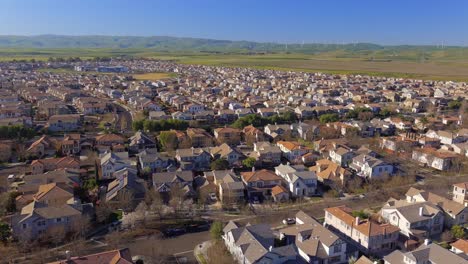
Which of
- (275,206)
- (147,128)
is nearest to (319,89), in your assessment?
(147,128)

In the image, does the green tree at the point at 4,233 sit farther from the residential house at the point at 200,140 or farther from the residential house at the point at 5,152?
the residential house at the point at 200,140

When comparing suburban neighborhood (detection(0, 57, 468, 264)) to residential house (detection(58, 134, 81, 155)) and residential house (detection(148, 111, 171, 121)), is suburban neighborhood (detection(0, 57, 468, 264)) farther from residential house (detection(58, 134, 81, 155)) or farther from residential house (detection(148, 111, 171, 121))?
residential house (detection(148, 111, 171, 121))

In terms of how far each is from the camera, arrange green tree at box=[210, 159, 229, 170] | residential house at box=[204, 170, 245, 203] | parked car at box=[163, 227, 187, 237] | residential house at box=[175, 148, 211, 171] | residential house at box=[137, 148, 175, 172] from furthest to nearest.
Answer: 1. residential house at box=[175, 148, 211, 171]
2. residential house at box=[137, 148, 175, 172]
3. green tree at box=[210, 159, 229, 170]
4. residential house at box=[204, 170, 245, 203]
5. parked car at box=[163, 227, 187, 237]

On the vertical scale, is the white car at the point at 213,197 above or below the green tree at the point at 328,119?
below

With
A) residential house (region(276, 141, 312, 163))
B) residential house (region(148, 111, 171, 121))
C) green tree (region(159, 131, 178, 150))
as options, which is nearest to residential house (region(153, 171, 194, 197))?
green tree (region(159, 131, 178, 150))

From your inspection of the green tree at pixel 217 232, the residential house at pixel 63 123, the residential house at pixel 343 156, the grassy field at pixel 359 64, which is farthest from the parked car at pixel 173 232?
the grassy field at pixel 359 64

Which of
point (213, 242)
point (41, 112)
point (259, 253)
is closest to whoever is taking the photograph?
point (259, 253)

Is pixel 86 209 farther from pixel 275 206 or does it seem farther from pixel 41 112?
pixel 41 112

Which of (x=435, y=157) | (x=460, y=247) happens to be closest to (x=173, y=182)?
(x=460, y=247)
